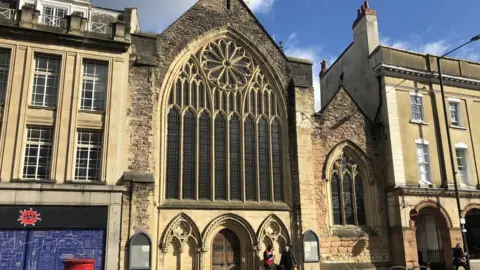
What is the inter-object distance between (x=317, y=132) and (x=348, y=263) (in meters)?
5.73

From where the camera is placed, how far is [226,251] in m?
16.9

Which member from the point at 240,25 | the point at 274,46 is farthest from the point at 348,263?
the point at 240,25

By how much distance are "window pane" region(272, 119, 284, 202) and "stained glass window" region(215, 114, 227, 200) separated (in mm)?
2226

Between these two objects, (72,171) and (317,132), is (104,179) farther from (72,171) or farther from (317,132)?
(317,132)

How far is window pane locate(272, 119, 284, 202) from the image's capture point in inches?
713

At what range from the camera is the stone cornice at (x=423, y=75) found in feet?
67.8

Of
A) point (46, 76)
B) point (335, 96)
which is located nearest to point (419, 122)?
point (335, 96)

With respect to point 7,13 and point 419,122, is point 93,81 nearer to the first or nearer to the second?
point 7,13

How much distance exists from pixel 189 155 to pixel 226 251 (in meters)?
4.07

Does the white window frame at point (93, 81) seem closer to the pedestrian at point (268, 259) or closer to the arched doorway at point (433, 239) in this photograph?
the pedestrian at point (268, 259)

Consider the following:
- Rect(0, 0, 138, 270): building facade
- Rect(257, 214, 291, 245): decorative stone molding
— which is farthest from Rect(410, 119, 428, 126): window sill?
Rect(0, 0, 138, 270): building facade

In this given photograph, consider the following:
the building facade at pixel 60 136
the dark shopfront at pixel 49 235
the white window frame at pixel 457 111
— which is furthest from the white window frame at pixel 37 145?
the white window frame at pixel 457 111

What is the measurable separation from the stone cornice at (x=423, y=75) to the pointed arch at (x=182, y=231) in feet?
38.4

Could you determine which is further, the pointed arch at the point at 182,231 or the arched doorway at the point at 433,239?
the arched doorway at the point at 433,239
